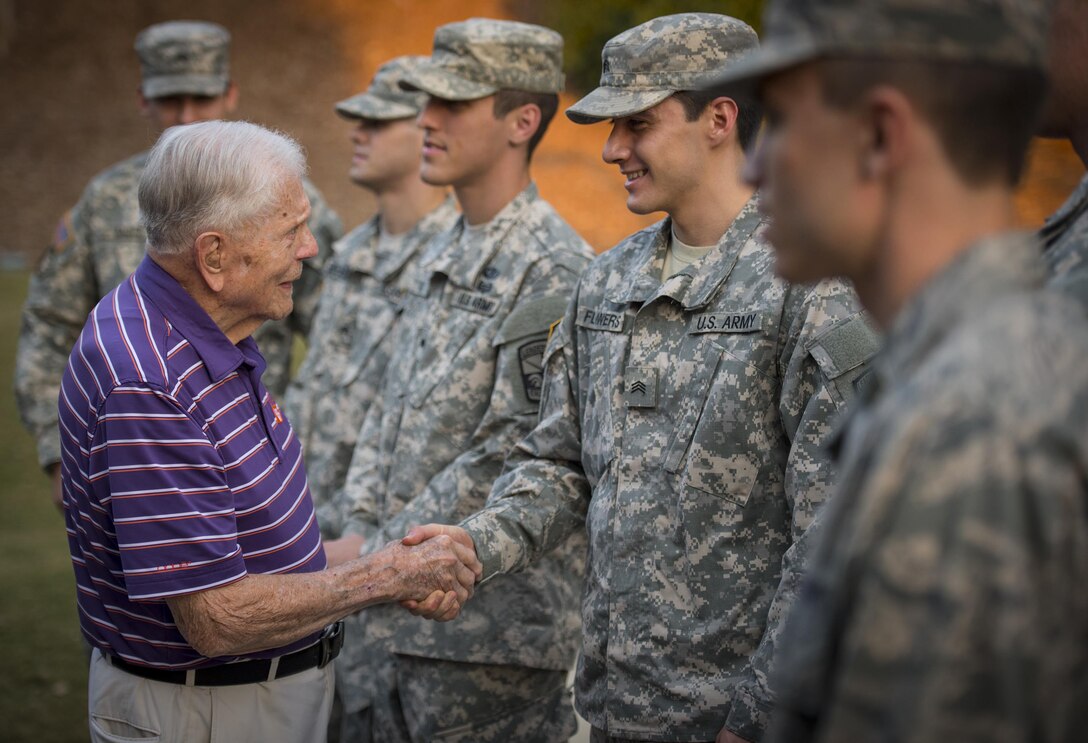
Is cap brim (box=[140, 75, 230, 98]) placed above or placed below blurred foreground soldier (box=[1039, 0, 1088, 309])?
above

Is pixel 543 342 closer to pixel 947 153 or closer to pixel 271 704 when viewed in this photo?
pixel 271 704

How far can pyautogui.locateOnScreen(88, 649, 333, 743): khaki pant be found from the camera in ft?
8.59

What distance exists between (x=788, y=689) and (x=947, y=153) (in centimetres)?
60

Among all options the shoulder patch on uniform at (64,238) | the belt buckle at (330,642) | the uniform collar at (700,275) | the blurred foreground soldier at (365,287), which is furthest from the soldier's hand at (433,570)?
the shoulder patch on uniform at (64,238)

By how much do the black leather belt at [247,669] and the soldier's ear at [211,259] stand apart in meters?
0.84

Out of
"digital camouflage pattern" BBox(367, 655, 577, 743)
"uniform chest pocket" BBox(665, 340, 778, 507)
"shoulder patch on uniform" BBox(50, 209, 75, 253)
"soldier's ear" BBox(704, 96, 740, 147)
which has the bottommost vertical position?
"digital camouflage pattern" BBox(367, 655, 577, 743)

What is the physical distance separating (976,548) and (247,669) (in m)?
1.96

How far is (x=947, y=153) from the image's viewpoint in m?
1.29

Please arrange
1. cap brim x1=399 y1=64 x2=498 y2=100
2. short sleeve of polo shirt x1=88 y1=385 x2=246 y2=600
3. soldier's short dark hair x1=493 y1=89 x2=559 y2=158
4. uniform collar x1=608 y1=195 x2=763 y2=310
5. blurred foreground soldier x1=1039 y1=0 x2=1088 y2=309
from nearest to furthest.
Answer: blurred foreground soldier x1=1039 y1=0 x2=1088 y2=309
short sleeve of polo shirt x1=88 y1=385 x2=246 y2=600
uniform collar x1=608 y1=195 x2=763 y2=310
cap brim x1=399 y1=64 x2=498 y2=100
soldier's short dark hair x1=493 y1=89 x2=559 y2=158

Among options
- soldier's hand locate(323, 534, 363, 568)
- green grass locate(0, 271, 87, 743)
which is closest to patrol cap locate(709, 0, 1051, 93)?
soldier's hand locate(323, 534, 363, 568)

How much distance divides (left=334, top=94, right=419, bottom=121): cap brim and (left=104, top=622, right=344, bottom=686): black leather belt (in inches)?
116

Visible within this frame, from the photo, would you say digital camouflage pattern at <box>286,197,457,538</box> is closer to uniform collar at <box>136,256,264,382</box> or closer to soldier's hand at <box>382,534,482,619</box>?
soldier's hand at <box>382,534,482,619</box>

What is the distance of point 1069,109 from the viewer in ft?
6.22

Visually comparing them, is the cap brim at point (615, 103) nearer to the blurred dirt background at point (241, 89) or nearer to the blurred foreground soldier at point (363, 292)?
Result: the blurred foreground soldier at point (363, 292)
